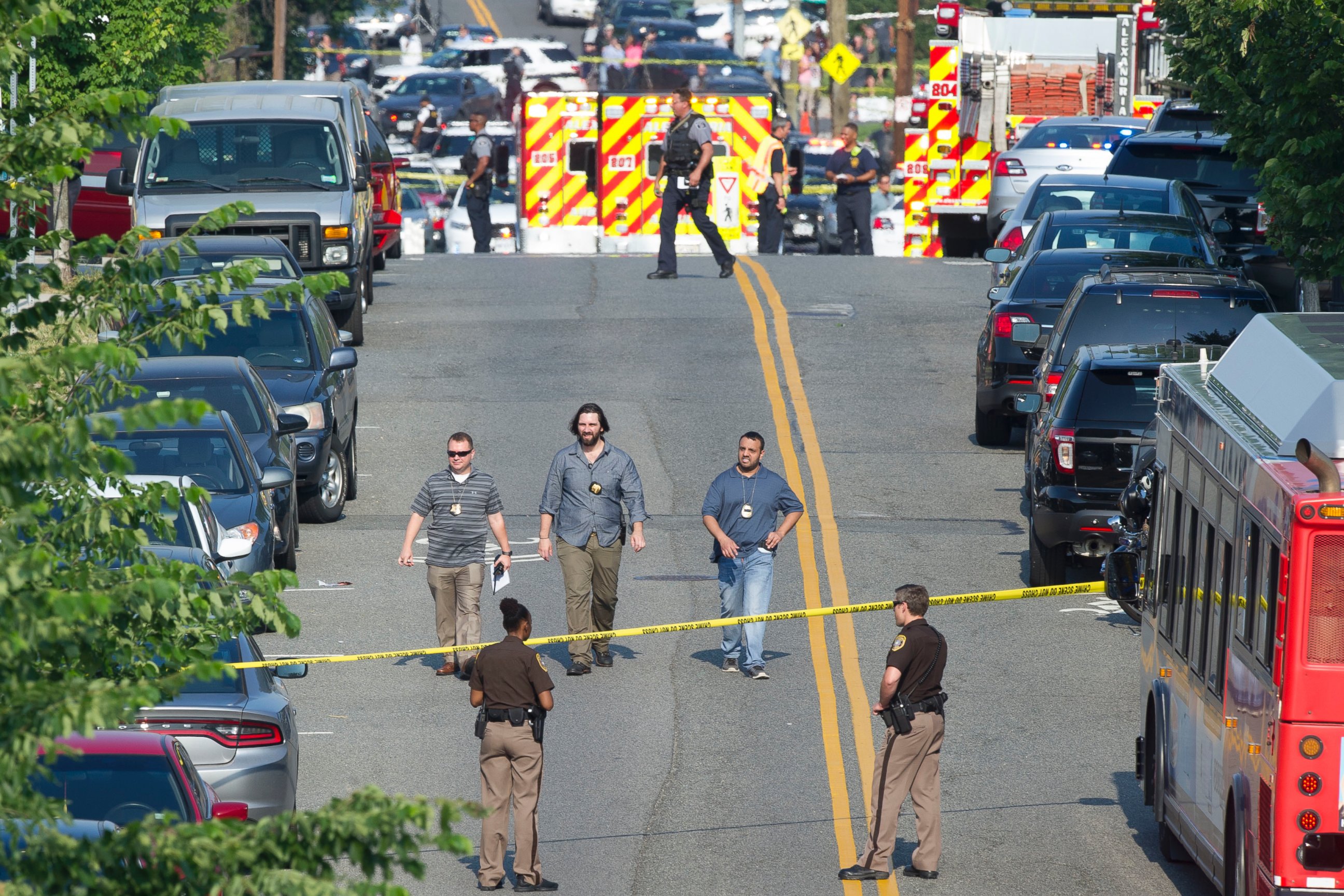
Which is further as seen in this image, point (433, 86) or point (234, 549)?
point (433, 86)

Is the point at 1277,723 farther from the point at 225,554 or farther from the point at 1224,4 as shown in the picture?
the point at 1224,4

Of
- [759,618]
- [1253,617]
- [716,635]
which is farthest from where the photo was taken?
[716,635]

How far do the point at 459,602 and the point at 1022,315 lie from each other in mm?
7206

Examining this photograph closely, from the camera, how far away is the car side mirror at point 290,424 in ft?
51.3

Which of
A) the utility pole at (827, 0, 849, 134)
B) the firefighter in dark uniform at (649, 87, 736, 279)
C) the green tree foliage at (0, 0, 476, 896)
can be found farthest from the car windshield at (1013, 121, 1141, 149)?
the green tree foliage at (0, 0, 476, 896)

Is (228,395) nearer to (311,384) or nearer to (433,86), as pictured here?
(311,384)

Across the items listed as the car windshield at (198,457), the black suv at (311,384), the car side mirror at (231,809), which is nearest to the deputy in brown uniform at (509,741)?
the car side mirror at (231,809)

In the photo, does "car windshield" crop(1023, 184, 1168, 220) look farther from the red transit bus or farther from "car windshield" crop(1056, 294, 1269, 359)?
the red transit bus

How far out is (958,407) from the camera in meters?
21.9

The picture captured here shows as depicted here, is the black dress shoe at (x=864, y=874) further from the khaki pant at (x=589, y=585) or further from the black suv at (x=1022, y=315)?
the black suv at (x=1022, y=315)

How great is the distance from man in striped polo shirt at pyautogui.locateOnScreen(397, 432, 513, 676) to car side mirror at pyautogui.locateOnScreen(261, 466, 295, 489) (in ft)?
3.55

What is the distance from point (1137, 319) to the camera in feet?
54.4

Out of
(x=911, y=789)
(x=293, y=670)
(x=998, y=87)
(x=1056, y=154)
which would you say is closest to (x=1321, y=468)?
(x=911, y=789)

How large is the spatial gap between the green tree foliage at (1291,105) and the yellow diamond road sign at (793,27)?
50.4 metres
